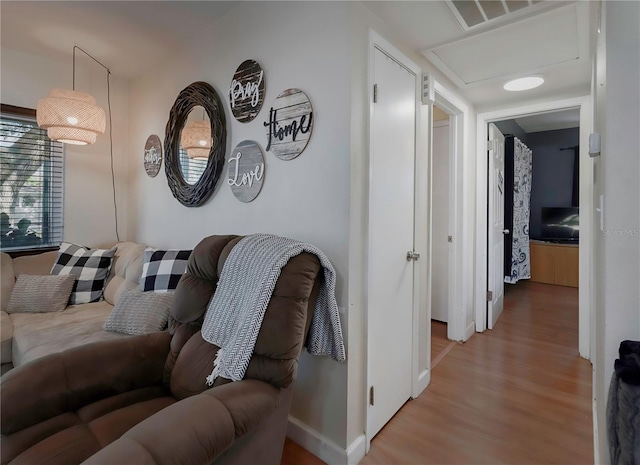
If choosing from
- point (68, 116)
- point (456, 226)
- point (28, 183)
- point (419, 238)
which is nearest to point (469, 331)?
point (456, 226)

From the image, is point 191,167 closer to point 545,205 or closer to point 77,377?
point 77,377

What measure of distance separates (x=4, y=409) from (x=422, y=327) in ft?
6.73

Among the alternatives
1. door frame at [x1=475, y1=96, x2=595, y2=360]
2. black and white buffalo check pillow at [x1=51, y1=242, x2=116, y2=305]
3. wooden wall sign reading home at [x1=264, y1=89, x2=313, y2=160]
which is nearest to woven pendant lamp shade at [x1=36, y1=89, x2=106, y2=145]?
black and white buffalo check pillow at [x1=51, y1=242, x2=116, y2=305]

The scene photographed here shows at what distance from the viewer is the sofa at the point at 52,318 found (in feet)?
5.94

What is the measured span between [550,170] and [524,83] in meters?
3.89

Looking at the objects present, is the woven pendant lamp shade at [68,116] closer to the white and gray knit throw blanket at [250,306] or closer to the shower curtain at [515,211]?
the white and gray knit throw blanket at [250,306]

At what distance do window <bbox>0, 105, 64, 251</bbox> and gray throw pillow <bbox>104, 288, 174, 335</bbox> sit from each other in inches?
55.5

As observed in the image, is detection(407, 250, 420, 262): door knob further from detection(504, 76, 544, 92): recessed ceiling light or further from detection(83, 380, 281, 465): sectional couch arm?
detection(504, 76, 544, 92): recessed ceiling light

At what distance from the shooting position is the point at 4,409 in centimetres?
108

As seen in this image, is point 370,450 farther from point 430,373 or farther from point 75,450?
point 75,450

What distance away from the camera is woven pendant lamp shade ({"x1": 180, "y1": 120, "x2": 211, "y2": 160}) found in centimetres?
221

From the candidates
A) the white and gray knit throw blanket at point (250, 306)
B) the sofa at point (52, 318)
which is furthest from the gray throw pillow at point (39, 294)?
the white and gray knit throw blanket at point (250, 306)

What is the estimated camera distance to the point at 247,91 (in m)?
1.93

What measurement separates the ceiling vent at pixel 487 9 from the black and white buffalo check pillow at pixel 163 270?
6.84ft
